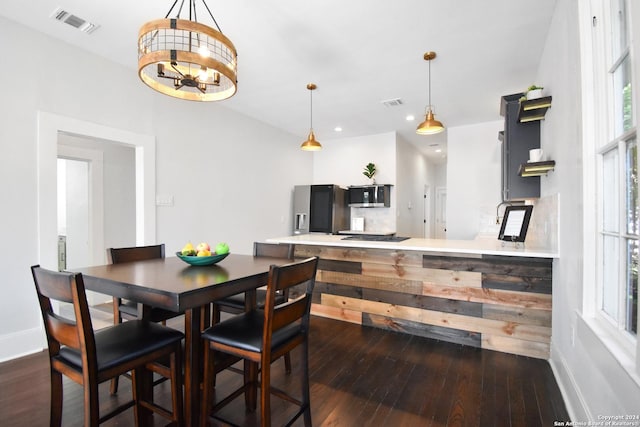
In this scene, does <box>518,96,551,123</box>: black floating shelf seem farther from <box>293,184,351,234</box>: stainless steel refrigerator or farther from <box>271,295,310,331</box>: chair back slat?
<box>293,184,351,234</box>: stainless steel refrigerator

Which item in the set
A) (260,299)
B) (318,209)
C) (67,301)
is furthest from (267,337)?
(318,209)

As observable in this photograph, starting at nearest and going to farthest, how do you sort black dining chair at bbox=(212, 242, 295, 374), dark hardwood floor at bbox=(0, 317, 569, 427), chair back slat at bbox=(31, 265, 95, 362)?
1. chair back slat at bbox=(31, 265, 95, 362)
2. dark hardwood floor at bbox=(0, 317, 569, 427)
3. black dining chair at bbox=(212, 242, 295, 374)

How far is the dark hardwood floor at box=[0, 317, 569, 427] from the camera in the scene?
5.59 ft

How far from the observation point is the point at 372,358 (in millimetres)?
2438

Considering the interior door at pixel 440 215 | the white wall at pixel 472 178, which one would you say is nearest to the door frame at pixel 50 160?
the white wall at pixel 472 178

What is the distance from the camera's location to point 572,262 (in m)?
1.82

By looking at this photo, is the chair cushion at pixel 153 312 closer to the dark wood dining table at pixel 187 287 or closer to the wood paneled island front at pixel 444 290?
the dark wood dining table at pixel 187 287

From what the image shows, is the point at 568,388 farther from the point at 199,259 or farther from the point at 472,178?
the point at 472,178

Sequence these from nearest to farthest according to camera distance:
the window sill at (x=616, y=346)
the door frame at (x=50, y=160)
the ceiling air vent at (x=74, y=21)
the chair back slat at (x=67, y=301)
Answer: the window sill at (x=616, y=346)
the chair back slat at (x=67, y=301)
the ceiling air vent at (x=74, y=21)
the door frame at (x=50, y=160)

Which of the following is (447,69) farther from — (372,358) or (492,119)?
(372,358)

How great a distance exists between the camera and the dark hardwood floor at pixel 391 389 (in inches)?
67.1

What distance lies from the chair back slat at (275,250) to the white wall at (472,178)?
3.93 m

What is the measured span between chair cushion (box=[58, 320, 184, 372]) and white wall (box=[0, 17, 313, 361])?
5.97ft

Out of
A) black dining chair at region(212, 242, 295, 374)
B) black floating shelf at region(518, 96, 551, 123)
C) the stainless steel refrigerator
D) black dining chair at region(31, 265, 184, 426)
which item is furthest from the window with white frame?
the stainless steel refrigerator
